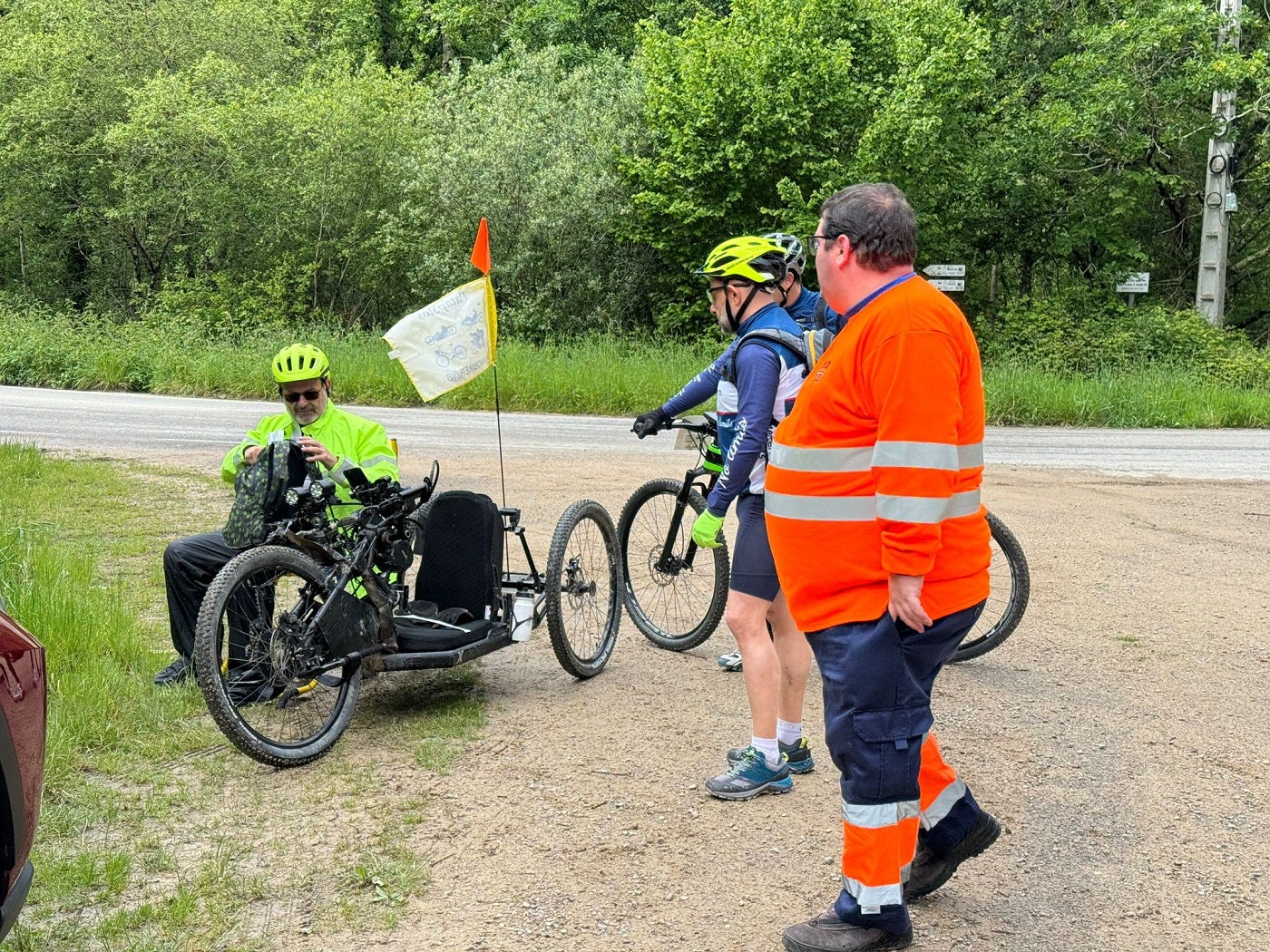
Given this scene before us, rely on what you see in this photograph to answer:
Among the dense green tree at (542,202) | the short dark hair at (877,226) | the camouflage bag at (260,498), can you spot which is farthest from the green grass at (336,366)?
the short dark hair at (877,226)

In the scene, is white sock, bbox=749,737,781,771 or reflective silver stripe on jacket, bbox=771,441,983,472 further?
white sock, bbox=749,737,781,771

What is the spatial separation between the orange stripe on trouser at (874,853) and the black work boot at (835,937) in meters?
0.16

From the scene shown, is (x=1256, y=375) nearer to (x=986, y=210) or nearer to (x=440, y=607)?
(x=986, y=210)

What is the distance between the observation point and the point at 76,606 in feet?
20.6

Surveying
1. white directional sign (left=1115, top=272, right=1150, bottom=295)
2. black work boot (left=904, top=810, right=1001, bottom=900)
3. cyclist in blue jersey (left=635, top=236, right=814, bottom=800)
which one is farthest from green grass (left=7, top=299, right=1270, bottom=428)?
black work boot (left=904, top=810, right=1001, bottom=900)

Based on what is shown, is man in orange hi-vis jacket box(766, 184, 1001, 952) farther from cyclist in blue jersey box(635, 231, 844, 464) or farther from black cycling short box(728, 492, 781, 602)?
cyclist in blue jersey box(635, 231, 844, 464)

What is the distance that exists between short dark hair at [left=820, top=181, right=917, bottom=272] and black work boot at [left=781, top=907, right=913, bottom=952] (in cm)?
174

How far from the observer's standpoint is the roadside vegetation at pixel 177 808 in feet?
12.5

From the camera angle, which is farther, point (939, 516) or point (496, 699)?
point (496, 699)

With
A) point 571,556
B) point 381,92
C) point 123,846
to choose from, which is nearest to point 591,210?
point 381,92

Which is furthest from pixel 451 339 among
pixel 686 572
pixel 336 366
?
pixel 336 366

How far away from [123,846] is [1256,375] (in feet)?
71.2

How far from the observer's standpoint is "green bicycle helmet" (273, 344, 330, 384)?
595 cm

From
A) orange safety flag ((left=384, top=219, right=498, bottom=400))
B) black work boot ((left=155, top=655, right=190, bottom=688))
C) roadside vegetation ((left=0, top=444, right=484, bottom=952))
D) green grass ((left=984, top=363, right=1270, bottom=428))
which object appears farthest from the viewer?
green grass ((left=984, top=363, right=1270, bottom=428))
